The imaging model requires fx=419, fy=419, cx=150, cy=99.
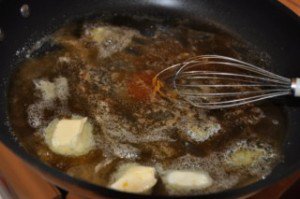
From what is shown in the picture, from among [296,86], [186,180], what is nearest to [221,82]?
[296,86]

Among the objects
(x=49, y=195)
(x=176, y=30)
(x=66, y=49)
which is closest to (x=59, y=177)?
(x=49, y=195)

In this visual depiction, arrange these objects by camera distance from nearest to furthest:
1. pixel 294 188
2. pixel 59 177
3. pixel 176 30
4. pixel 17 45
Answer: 1. pixel 59 177
2. pixel 294 188
3. pixel 17 45
4. pixel 176 30

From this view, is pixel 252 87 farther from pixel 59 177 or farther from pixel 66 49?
pixel 59 177

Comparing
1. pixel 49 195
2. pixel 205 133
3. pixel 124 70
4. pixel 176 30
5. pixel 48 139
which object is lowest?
pixel 49 195

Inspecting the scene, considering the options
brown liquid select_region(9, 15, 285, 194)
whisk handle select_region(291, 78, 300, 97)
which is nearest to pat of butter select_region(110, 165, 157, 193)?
brown liquid select_region(9, 15, 285, 194)

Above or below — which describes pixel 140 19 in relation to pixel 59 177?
above

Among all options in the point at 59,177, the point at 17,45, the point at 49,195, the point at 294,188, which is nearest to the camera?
the point at 59,177

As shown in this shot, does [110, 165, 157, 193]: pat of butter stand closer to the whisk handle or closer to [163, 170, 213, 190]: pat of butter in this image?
[163, 170, 213, 190]: pat of butter
